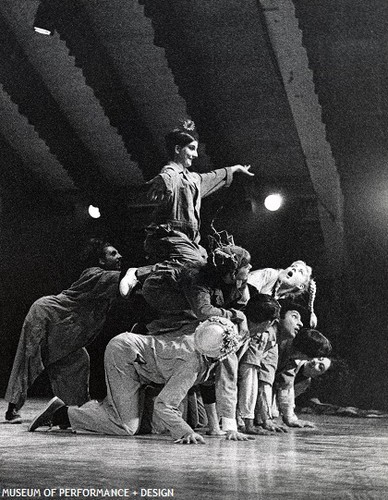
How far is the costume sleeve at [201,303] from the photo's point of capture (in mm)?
3717

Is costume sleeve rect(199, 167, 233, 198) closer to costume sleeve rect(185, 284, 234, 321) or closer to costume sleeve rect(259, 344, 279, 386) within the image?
costume sleeve rect(185, 284, 234, 321)

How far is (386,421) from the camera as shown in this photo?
5.11 metres

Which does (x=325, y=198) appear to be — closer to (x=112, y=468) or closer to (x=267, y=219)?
(x=267, y=219)

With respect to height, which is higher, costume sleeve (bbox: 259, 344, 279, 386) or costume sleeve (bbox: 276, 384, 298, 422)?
costume sleeve (bbox: 259, 344, 279, 386)

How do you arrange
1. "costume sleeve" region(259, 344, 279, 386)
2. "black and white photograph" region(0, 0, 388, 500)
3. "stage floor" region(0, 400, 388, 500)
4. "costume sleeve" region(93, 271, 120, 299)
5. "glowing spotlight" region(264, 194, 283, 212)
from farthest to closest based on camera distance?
"glowing spotlight" region(264, 194, 283, 212), "costume sleeve" region(93, 271, 120, 299), "costume sleeve" region(259, 344, 279, 386), "black and white photograph" region(0, 0, 388, 500), "stage floor" region(0, 400, 388, 500)

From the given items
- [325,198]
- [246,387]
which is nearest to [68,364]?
[246,387]

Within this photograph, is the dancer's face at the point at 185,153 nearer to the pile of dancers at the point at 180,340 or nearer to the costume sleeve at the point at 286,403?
the pile of dancers at the point at 180,340

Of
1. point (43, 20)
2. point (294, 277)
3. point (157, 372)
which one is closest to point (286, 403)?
point (294, 277)

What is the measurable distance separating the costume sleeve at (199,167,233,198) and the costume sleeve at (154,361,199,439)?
1.35 meters

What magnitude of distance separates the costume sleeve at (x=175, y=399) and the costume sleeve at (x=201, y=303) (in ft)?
1.06

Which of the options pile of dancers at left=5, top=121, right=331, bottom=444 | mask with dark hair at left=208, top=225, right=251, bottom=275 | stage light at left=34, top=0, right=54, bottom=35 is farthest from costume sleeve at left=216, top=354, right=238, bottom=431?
stage light at left=34, top=0, right=54, bottom=35

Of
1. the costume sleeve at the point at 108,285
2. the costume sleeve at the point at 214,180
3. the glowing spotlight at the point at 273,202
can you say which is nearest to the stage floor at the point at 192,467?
the costume sleeve at the point at 108,285

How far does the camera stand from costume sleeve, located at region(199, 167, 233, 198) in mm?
4551

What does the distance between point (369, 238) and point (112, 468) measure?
13.5 feet
